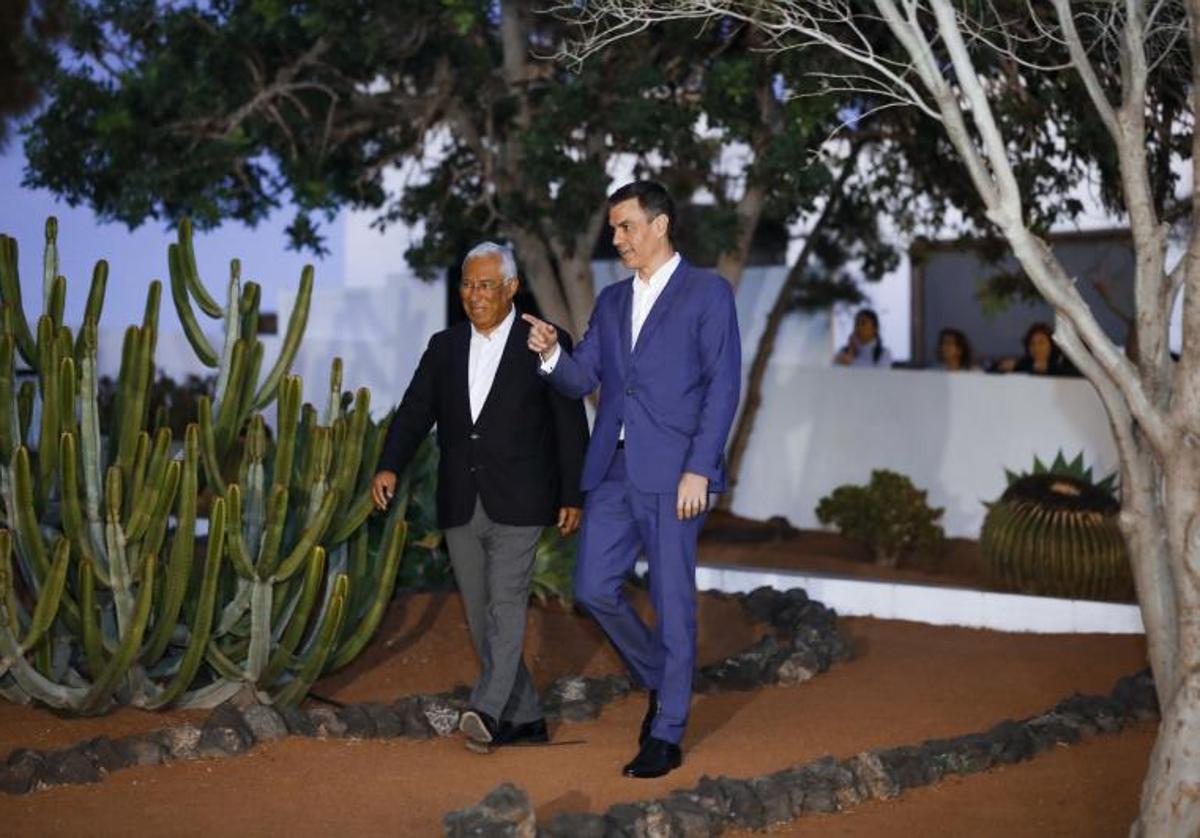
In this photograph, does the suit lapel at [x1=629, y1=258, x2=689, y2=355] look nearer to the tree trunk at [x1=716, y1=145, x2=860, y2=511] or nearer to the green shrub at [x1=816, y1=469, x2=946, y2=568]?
the green shrub at [x1=816, y1=469, x2=946, y2=568]

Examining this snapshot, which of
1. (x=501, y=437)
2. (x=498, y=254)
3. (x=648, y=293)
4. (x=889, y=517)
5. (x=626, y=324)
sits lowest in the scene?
(x=889, y=517)

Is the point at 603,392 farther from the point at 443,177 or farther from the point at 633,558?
the point at 443,177

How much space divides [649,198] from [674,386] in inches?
24.6

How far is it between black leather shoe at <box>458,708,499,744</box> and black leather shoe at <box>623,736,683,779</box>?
51 cm

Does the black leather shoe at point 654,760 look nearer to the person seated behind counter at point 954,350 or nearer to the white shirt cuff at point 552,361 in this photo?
the white shirt cuff at point 552,361

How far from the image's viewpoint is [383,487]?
22.7 feet

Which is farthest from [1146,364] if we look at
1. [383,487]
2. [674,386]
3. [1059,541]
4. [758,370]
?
[758,370]

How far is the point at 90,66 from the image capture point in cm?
1270

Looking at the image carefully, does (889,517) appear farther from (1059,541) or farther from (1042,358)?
(1059,541)

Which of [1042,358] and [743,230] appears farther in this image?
[1042,358]

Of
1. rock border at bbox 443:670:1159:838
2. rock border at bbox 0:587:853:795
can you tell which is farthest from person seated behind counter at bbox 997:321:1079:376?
rock border at bbox 443:670:1159:838

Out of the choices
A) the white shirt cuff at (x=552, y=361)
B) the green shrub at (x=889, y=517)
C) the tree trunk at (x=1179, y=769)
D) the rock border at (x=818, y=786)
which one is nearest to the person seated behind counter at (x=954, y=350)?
the green shrub at (x=889, y=517)

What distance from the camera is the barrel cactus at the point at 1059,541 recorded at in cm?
1052

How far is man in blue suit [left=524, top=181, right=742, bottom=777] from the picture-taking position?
21.2 ft
